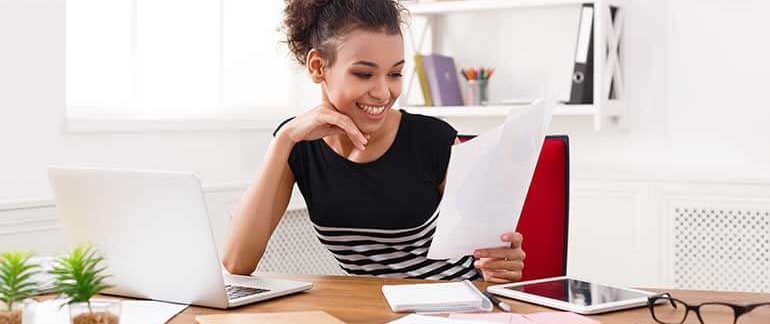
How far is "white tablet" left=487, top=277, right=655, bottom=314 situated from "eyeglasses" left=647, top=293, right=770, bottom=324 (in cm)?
3

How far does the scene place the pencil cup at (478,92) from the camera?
3385 millimetres

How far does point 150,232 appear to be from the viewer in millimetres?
1467

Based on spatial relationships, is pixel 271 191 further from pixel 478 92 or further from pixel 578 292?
pixel 478 92

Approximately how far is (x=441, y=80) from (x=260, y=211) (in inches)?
63.3

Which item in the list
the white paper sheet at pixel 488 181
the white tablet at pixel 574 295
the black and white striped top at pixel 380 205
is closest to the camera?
the white tablet at pixel 574 295

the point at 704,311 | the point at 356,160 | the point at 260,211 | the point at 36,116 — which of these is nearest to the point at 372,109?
the point at 356,160

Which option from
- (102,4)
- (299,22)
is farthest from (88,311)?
(102,4)

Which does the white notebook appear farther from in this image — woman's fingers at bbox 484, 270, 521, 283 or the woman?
the woman

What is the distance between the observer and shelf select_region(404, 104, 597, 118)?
10.3 feet

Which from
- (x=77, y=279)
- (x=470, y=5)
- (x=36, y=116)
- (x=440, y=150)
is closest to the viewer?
(x=77, y=279)

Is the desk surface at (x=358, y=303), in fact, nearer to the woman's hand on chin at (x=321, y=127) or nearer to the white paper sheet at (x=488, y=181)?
the white paper sheet at (x=488, y=181)

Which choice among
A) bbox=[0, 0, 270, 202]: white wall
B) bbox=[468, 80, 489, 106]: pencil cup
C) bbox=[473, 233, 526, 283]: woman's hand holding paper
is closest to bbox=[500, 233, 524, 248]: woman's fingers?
bbox=[473, 233, 526, 283]: woman's hand holding paper

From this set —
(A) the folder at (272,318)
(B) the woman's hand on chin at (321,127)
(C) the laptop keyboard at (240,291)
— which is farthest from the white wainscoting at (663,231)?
(A) the folder at (272,318)

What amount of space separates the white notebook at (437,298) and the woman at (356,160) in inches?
14.5
